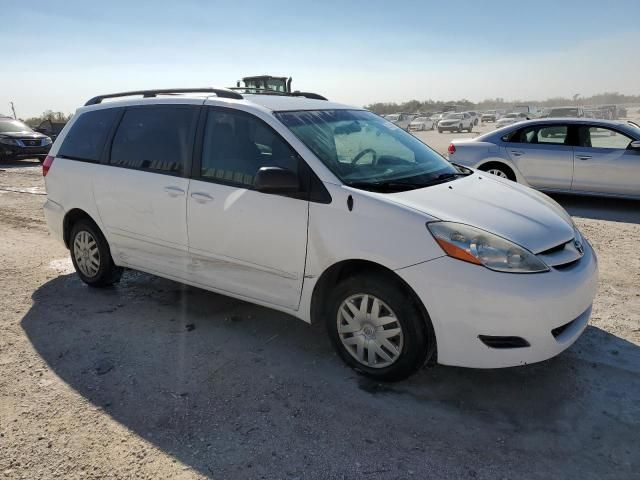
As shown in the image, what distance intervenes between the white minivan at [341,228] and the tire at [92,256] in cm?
3

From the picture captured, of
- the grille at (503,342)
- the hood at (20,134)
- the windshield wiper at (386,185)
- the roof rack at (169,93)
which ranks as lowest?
the grille at (503,342)

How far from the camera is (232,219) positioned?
142 inches

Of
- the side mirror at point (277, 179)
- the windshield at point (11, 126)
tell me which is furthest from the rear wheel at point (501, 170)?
the windshield at point (11, 126)

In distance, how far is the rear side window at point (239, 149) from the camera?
137 inches

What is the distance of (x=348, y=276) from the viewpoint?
3258mm

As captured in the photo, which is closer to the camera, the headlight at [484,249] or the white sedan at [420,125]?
the headlight at [484,249]

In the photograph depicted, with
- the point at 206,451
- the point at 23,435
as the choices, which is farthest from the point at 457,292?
the point at 23,435

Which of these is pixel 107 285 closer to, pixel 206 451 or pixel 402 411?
pixel 206 451

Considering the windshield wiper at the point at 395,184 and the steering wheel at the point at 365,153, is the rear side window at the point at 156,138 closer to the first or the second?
the steering wheel at the point at 365,153

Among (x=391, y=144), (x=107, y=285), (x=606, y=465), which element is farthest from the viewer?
(x=107, y=285)

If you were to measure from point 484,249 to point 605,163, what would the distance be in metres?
6.42

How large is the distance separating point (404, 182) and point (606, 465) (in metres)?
1.94

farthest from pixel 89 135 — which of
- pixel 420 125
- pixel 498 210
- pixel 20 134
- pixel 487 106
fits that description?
pixel 487 106

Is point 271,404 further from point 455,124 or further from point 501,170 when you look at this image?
point 455,124
